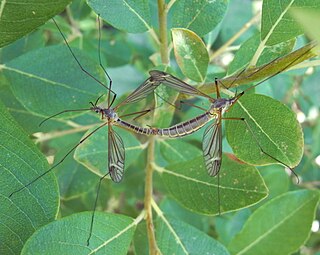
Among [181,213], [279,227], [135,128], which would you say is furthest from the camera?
[181,213]

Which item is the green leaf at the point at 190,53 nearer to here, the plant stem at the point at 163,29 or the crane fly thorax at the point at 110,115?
the plant stem at the point at 163,29

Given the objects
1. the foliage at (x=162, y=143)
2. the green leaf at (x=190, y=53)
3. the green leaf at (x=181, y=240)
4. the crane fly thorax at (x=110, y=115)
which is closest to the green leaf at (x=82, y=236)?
the foliage at (x=162, y=143)

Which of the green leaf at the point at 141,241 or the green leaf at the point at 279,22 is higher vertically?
the green leaf at the point at 279,22

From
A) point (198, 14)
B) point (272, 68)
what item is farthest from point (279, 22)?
point (198, 14)

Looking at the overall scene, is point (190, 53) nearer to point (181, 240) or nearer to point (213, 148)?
point (213, 148)

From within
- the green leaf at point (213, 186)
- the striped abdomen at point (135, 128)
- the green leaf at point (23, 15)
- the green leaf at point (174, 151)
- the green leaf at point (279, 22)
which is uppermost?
the green leaf at point (279, 22)

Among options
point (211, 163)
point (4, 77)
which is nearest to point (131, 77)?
point (4, 77)

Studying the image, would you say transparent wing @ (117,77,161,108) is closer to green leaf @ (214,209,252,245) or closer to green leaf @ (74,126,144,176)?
green leaf @ (74,126,144,176)
